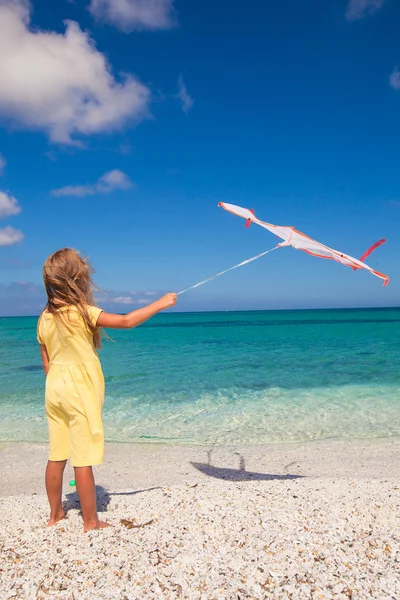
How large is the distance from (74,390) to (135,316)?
30.9 inches

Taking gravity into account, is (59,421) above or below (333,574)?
above

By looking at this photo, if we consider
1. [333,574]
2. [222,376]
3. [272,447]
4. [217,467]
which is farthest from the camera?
[222,376]

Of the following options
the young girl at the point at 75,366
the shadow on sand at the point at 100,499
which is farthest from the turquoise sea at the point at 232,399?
the young girl at the point at 75,366

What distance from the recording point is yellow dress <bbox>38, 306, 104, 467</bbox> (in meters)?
3.29

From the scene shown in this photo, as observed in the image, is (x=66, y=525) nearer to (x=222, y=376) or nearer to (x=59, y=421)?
(x=59, y=421)

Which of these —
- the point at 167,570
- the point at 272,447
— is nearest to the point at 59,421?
the point at 167,570

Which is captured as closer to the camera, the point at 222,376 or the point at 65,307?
the point at 65,307

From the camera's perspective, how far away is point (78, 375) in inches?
131

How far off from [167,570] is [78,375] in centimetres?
150

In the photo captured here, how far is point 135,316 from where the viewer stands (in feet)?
10.3

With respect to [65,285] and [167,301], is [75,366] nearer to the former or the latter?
[65,285]

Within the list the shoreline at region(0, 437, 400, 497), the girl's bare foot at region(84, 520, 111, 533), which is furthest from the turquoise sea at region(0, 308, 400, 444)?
the girl's bare foot at region(84, 520, 111, 533)

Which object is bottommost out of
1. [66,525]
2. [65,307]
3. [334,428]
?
[334,428]

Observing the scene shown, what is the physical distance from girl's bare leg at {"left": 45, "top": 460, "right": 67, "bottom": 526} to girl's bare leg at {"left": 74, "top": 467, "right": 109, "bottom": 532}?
0.16 metres
